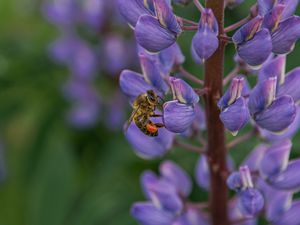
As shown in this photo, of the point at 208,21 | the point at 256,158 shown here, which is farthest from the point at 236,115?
the point at 256,158

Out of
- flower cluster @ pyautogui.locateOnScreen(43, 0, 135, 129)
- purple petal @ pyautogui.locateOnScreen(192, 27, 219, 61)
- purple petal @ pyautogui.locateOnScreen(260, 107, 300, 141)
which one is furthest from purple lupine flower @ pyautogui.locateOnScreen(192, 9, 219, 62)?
flower cluster @ pyautogui.locateOnScreen(43, 0, 135, 129)

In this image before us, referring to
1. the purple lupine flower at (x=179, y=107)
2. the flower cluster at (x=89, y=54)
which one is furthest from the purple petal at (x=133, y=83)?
the flower cluster at (x=89, y=54)

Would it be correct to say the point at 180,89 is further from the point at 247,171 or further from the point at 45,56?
the point at 45,56

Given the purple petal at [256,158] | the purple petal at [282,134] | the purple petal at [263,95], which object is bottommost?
the purple petal at [256,158]

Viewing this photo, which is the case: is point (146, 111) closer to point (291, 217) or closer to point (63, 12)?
point (291, 217)

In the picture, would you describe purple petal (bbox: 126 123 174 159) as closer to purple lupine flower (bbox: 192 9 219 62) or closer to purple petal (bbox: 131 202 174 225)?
purple petal (bbox: 131 202 174 225)

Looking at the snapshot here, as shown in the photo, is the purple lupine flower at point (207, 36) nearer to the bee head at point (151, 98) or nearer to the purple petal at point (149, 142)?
the bee head at point (151, 98)

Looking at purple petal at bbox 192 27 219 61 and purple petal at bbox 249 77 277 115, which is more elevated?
purple petal at bbox 192 27 219 61
